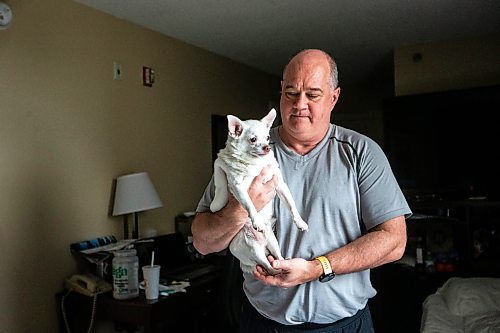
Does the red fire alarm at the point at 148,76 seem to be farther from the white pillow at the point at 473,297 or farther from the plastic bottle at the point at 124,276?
the white pillow at the point at 473,297

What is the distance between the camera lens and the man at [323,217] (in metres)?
1.28

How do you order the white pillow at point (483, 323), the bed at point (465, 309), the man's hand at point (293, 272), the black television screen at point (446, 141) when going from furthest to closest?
the black television screen at point (446, 141) → the bed at point (465, 309) → the white pillow at point (483, 323) → the man's hand at point (293, 272)

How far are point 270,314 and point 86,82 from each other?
7.01ft

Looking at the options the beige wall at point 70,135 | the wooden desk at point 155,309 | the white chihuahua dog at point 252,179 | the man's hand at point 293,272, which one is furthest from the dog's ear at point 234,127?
the beige wall at point 70,135

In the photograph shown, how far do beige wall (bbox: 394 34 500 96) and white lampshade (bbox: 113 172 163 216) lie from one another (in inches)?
95.5

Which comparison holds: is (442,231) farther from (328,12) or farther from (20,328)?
(20,328)

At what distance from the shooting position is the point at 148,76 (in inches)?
137

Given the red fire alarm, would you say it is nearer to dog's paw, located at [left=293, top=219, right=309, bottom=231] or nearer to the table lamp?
the table lamp

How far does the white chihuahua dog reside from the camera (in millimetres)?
1269

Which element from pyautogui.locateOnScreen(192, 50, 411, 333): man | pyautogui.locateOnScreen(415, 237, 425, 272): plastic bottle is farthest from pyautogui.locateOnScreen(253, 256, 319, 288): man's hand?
pyautogui.locateOnScreen(415, 237, 425, 272): plastic bottle

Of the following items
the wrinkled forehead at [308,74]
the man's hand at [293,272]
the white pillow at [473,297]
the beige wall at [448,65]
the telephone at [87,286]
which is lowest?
the white pillow at [473,297]

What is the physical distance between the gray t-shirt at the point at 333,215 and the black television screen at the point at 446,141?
9.07 feet

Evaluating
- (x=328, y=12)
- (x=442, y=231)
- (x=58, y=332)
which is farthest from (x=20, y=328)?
(x=442, y=231)

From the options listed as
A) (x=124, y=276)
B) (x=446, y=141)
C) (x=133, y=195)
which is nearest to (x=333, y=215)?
(x=124, y=276)
